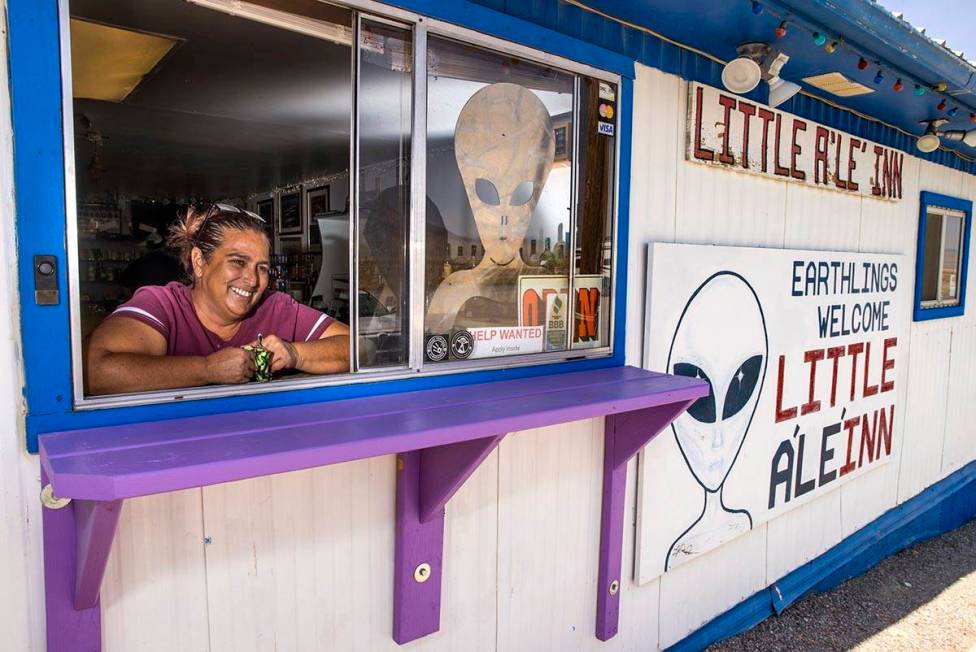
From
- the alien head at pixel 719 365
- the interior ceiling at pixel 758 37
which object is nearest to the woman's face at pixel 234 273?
the interior ceiling at pixel 758 37

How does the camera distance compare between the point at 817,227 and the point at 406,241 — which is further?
the point at 817,227

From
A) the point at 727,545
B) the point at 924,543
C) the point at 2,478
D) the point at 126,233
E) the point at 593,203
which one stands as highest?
the point at 593,203

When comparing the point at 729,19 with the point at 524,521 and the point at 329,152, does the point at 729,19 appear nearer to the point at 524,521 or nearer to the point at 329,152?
the point at 329,152

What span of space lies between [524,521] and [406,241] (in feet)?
3.77

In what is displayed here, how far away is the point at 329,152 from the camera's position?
236cm

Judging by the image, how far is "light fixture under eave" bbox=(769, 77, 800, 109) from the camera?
310 cm

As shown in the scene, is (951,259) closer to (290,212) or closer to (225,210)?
(290,212)

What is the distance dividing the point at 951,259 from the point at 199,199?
18.5 ft

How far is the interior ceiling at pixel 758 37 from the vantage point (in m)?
2.46

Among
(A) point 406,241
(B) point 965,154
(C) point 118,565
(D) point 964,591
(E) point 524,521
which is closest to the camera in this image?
(C) point 118,565

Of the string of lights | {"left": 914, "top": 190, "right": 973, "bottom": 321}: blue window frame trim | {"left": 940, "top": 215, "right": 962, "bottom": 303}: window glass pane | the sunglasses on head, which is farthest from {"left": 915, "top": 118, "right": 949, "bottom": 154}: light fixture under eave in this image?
the sunglasses on head

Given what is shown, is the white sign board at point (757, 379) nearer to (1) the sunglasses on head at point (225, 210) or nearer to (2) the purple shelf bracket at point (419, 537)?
(2) the purple shelf bracket at point (419, 537)

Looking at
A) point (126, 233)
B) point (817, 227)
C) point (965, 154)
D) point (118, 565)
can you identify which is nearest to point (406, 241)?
point (126, 233)

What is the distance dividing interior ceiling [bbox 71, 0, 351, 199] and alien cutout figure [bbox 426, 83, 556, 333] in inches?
16.6
